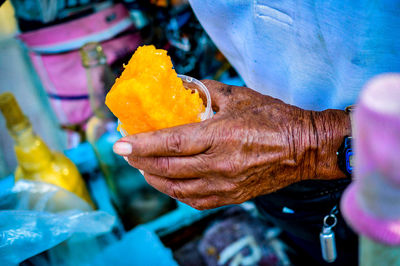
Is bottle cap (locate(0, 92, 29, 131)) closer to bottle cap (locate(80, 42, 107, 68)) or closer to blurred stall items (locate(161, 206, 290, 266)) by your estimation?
bottle cap (locate(80, 42, 107, 68))

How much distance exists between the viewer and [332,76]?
0.75 meters

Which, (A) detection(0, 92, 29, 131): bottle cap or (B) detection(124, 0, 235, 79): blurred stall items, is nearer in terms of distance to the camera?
(A) detection(0, 92, 29, 131): bottle cap

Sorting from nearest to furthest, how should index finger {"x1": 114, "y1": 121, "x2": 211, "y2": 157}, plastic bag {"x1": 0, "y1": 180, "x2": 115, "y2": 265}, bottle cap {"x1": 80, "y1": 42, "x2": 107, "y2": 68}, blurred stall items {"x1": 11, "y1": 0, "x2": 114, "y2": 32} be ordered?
index finger {"x1": 114, "y1": 121, "x2": 211, "y2": 157} → plastic bag {"x1": 0, "y1": 180, "x2": 115, "y2": 265} → bottle cap {"x1": 80, "y1": 42, "x2": 107, "y2": 68} → blurred stall items {"x1": 11, "y1": 0, "x2": 114, "y2": 32}

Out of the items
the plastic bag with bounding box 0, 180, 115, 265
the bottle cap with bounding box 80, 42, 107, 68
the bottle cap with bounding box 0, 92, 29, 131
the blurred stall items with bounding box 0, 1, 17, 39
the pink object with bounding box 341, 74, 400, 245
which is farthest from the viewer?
the blurred stall items with bounding box 0, 1, 17, 39

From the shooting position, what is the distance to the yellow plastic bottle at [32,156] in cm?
91

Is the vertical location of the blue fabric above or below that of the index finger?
above

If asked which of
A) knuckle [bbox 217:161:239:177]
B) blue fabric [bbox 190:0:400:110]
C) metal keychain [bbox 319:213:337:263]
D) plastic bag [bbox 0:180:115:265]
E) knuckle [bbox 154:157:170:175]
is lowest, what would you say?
metal keychain [bbox 319:213:337:263]

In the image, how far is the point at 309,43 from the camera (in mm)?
721

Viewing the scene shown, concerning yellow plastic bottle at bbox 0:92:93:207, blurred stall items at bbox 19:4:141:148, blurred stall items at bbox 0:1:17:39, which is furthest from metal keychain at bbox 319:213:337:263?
blurred stall items at bbox 0:1:17:39

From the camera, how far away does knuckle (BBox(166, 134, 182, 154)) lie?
594 millimetres

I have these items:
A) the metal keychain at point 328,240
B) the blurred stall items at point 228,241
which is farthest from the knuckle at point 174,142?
the blurred stall items at point 228,241

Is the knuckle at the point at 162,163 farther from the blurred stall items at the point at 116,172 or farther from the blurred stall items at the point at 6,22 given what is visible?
the blurred stall items at the point at 6,22

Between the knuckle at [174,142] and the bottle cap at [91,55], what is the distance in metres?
0.64

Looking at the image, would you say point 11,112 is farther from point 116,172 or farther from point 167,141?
point 167,141
